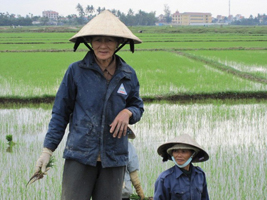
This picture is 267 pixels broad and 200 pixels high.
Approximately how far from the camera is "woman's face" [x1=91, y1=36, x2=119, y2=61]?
76.2 inches

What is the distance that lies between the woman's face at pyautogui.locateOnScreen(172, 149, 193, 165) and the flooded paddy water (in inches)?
53.6

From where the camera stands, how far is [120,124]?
6.20ft

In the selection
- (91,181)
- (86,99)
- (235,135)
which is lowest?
(235,135)

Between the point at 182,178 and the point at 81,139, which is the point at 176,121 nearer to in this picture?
the point at 182,178

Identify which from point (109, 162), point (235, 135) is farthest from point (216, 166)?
point (109, 162)

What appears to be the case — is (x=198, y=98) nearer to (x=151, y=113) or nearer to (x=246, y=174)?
(x=151, y=113)

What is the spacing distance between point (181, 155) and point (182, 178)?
12cm

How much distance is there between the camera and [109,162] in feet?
6.26

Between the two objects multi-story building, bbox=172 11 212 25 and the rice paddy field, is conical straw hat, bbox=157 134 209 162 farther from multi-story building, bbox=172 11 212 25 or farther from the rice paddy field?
multi-story building, bbox=172 11 212 25

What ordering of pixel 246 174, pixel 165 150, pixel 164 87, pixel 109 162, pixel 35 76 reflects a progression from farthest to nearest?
pixel 35 76 < pixel 164 87 < pixel 246 174 < pixel 165 150 < pixel 109 162

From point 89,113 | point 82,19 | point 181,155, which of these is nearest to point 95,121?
point 89,113

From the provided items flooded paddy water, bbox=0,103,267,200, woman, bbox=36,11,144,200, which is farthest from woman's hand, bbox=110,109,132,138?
flooded paddy water, bbox=0,103,267,200

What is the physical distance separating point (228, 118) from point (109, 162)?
4.84 m

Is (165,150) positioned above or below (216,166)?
above
